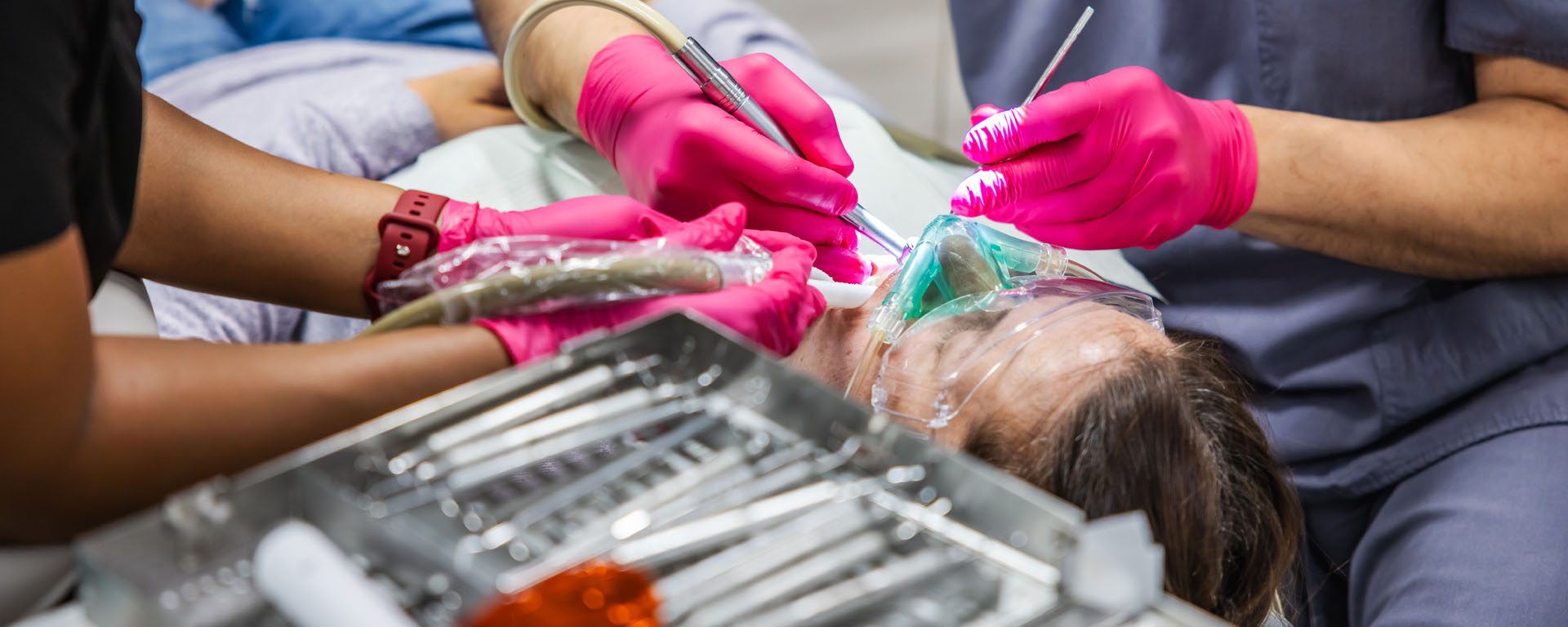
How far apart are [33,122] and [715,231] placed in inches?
20.5

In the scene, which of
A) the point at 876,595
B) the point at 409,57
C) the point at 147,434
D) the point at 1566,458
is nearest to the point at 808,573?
the point at 876,595

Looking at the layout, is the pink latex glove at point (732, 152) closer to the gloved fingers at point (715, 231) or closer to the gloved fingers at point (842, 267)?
the gloved fingers at point (842, 267)

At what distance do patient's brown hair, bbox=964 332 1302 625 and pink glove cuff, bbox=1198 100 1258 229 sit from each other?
0.26 m

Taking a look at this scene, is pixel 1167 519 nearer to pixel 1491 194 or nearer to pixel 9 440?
pixel 1491 194

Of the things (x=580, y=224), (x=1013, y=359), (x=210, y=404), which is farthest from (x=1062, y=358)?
(x=210, y=404)

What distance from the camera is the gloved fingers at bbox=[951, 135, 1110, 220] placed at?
112 centimetres

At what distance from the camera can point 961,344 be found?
1.05 metres

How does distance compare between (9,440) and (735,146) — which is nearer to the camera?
(9,440)

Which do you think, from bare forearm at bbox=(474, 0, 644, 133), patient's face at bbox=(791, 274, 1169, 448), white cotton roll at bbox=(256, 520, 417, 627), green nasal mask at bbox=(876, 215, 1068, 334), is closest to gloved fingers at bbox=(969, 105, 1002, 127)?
green nasal mask at bbox=(876, 215, 1068, 334)

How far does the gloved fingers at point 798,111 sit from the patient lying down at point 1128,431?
8.1 inches

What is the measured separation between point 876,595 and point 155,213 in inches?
32.0

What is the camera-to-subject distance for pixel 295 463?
562 millimetres

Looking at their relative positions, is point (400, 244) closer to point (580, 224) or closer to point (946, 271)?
point (580, 224)

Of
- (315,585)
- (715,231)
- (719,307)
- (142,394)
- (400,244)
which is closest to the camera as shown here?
(315,585)
